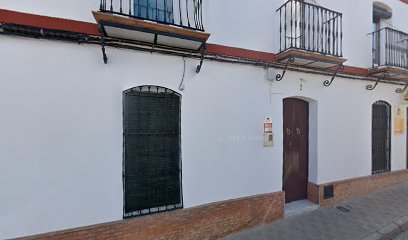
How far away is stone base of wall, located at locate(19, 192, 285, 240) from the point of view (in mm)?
3327

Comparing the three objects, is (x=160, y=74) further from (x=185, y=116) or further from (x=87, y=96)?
(x=87, y=96)

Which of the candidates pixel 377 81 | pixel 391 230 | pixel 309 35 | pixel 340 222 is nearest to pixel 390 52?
pixel 377 81

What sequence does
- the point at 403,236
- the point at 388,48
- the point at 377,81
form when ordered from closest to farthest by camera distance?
the point at 403,236
the point at 377,81
the point at 388,48

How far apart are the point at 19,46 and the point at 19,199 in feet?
6.22

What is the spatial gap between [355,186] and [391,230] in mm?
1678

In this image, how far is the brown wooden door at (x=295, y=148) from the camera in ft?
17.3

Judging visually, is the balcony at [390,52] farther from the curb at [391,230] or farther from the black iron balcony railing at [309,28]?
the curb at [391,230]

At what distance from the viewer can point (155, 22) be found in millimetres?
3170

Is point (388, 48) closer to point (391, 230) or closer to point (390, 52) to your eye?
point (390, 52)

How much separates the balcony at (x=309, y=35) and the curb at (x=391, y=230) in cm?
329

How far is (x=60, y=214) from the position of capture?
312cm

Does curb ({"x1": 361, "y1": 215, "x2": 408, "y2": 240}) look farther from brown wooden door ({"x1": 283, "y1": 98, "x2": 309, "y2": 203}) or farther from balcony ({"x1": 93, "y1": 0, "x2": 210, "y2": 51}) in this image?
balcony ({"x1": 93, "y1": 0, "x2": 210, "y2": 51})

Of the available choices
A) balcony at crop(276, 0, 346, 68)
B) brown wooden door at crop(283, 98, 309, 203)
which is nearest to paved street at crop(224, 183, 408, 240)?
brown wooden door at crop(283, 98, 309, 203)

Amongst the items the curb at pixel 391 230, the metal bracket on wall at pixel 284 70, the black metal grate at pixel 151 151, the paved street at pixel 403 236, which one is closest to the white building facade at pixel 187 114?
the black metal grate at pixel 151 151
